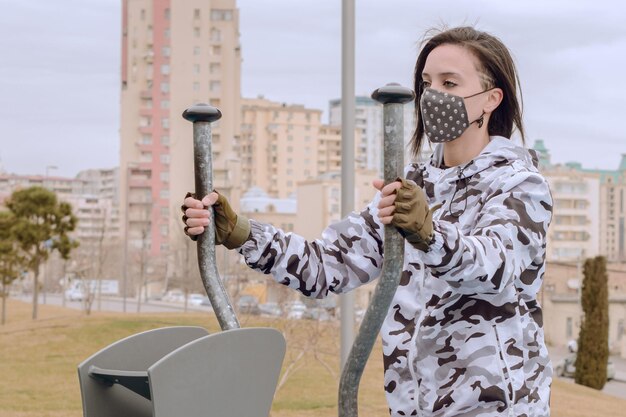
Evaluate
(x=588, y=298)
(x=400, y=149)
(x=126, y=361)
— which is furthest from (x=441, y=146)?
(x=588, y=298)

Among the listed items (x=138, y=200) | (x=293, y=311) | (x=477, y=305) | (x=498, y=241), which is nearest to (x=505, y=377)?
(x=477, y=305)

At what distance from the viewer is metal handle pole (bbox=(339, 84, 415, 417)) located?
158 cm

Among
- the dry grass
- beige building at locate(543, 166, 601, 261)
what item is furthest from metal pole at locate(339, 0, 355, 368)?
beige building at locate(543, 166, 601, 261)

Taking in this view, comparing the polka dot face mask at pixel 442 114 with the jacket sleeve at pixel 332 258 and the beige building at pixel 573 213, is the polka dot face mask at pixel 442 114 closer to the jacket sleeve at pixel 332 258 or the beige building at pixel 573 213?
the jacket sleeve at pixel 332 258

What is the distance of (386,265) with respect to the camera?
1669 millimetres

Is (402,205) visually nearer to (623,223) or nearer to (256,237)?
(256,237)

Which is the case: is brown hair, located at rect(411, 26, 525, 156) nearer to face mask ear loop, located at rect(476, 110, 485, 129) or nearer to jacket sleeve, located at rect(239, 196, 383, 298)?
face mask ear loop, located at rect(476, 110, 485, 129)

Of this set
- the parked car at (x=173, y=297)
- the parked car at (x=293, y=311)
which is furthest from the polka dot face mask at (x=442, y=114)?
the parked car at (x=173, y=297)

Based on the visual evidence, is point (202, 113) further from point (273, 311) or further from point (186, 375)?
point (273, 311)

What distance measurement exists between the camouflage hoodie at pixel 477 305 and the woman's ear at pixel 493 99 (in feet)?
0.25

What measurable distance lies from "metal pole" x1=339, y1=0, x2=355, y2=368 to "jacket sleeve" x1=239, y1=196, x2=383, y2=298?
4795mm

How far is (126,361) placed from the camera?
1932 mm

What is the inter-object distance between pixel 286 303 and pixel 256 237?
12256 millimetres

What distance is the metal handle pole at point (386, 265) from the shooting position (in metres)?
1.58
